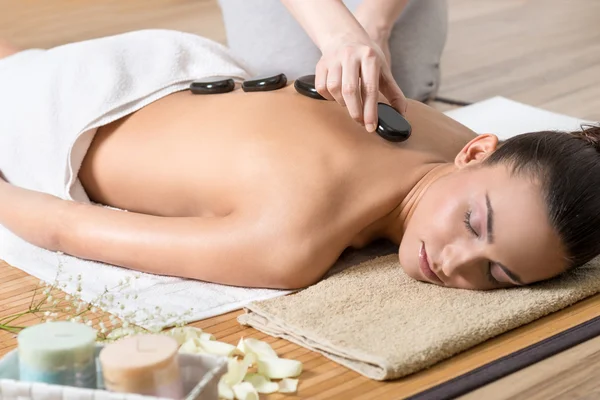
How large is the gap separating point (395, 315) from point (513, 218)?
0.26 meters

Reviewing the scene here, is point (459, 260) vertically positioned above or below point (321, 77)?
below

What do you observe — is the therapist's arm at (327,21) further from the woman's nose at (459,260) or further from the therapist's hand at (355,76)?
the woman's nose at (459,260)

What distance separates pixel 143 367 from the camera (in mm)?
1203

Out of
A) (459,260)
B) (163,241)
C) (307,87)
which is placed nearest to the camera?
(459,260)

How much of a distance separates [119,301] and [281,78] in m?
0.60

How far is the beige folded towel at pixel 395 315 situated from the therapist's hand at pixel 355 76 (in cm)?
30

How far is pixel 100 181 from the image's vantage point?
210 cm

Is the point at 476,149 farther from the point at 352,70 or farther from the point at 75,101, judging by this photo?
the point at 75,101

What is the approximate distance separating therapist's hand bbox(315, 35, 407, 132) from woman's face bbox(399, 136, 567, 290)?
0.65 ft

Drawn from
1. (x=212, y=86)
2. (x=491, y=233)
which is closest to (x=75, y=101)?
(x=212, y=86)

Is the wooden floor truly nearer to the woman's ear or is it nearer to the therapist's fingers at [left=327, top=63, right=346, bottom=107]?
the woman's ear

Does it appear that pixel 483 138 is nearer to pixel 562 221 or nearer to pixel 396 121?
pixel 396 121

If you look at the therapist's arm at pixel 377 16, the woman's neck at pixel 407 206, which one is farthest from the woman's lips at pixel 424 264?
the therapist's arm at pixel 377 16

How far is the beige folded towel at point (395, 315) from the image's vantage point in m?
1.56
